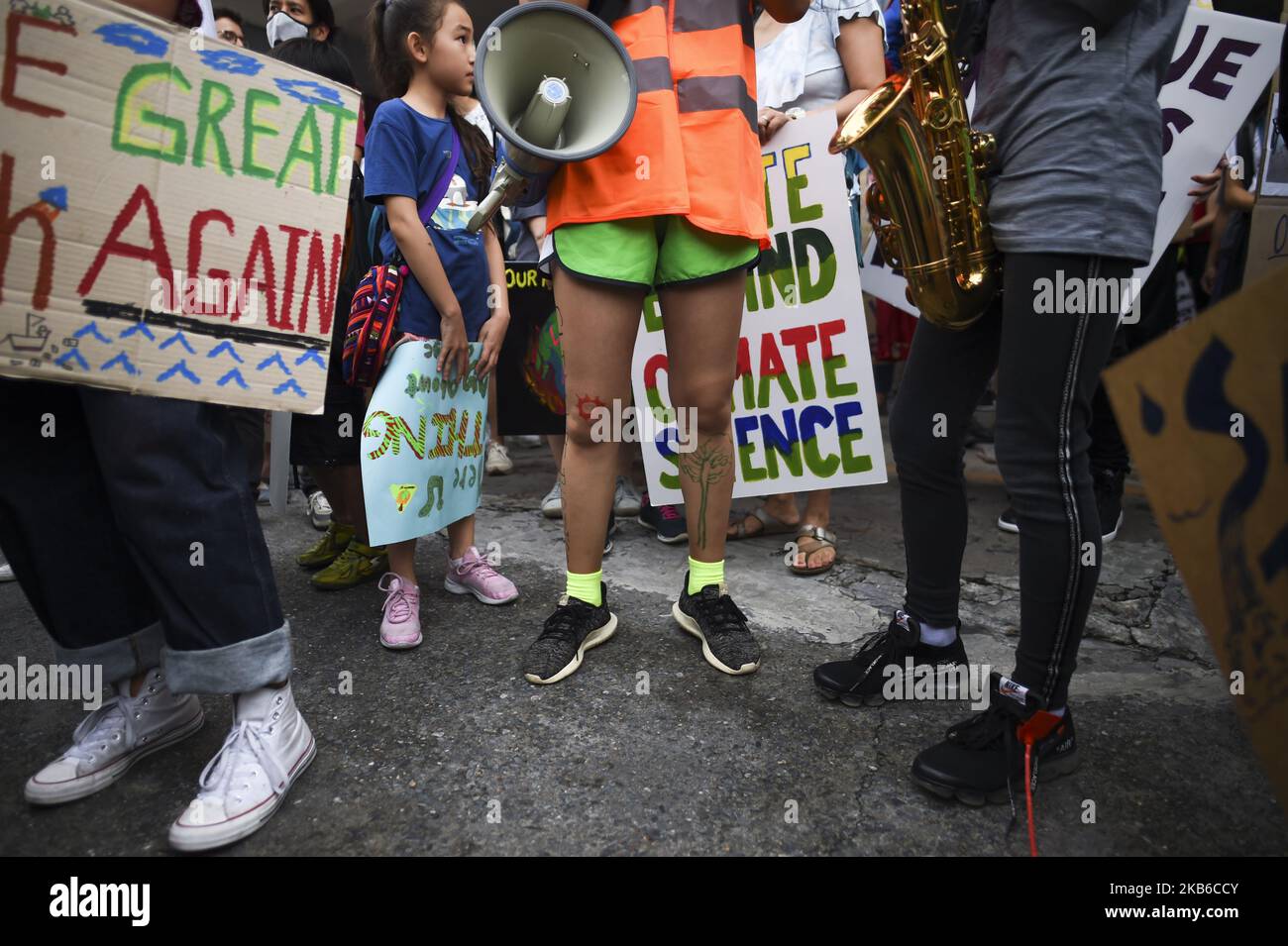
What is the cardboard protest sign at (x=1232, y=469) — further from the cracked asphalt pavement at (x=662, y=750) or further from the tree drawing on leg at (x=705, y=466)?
the tree drawing on leg at (x=705, y=466)

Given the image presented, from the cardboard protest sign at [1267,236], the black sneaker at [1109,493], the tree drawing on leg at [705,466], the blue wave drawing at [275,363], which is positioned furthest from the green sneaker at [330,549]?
the cardboard protest sign at [1267,236]

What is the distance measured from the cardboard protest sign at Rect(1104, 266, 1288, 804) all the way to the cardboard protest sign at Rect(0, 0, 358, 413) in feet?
4.15

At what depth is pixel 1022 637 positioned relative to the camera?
4.83ft

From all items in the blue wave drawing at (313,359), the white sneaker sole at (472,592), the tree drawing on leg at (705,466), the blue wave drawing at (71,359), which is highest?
the blue wave drawing at (71,359)

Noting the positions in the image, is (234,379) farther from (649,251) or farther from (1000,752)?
(1000,752)

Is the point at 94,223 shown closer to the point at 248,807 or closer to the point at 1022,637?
the point at 248,807

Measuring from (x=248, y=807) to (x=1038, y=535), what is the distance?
1465 millimetres

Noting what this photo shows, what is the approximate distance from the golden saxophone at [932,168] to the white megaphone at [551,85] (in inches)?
19.7

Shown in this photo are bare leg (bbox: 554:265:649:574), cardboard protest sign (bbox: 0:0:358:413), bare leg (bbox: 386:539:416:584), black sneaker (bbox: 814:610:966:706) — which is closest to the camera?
cardboard protest sign (bbox: 0:0:358:413)

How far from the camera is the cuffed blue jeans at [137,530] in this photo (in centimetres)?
130

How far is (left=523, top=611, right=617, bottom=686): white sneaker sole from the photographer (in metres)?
1.82
